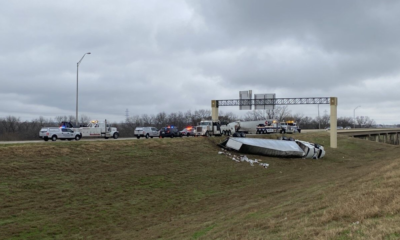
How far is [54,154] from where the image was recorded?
23.6 meters

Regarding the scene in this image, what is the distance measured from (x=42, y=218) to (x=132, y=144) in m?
17.3

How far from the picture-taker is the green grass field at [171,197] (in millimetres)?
8885

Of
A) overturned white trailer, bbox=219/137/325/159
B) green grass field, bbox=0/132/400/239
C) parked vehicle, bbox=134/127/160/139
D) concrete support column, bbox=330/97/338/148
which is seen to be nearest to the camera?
green grass field, bbox=0/132/400/239

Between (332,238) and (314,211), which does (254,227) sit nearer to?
(314,211)

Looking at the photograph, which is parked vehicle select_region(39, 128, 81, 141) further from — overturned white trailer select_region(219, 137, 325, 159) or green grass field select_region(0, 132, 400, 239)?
overturned white trailer select_region(219, 137, 325, 159)

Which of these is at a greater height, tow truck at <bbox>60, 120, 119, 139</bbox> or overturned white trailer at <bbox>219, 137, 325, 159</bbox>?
tow truck at <bbox>60, 120, 119, 139</bbox>

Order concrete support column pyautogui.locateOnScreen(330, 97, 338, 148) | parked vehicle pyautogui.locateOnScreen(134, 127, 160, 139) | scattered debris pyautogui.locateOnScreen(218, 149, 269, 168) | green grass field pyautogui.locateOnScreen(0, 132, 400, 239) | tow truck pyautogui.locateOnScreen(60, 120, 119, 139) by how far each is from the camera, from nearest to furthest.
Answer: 1. green grass field pyautogui.locateOnScreen(0, 132, 400, 239)
2. scattered debris pyautogui.locateOnScreen(218, 149, 269, 168)
3. tow truck pyautogui.locateOnScreen(60, 120, 119, 139)
4. parked vehicle pyautogui.locateOnScreen(134, 127, 160, 139)
5. concrete support column pyautogui.locateOnScreen(330, 97, 338, 148)

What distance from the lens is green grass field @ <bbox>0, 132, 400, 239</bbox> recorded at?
8885mm

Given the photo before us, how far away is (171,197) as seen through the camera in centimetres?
1989

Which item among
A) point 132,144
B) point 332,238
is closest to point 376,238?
point 332,238

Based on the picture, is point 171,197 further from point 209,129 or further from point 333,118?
point 333,118

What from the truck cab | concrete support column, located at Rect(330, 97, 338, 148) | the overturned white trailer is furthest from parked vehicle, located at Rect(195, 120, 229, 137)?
concrete support column, located at Rect(330, 97, 338, 148)

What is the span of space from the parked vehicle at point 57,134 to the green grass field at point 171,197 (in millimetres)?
12005

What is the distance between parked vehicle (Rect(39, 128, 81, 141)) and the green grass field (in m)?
12.0
